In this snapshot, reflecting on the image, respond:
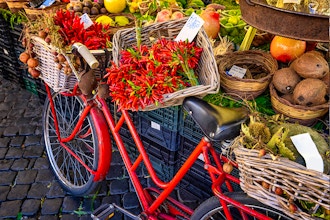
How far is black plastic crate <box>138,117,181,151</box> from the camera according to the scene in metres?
2.80

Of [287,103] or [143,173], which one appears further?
[143,173]

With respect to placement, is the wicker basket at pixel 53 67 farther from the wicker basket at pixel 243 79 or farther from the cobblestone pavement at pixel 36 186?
the cobblestone pavement at pixel 36 186

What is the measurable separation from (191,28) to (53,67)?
0.98 meters

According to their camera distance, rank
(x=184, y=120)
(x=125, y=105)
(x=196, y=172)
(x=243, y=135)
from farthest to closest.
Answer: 1. (x=196, y=172)
2. (x=184, y=120)
3. (x=125, y=105)
4. (x=243, y=135)

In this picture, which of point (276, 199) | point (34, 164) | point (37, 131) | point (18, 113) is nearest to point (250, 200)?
point (276, 199)

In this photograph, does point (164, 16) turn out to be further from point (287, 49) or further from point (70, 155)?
point (70, 155)

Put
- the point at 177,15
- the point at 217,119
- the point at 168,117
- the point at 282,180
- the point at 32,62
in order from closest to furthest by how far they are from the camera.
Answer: the point at 282,180 → the point at 217,119 → the point at 32,62 → the point at 168,117 → the point at 177,15

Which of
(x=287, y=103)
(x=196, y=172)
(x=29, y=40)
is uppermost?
(x=29, y=40)

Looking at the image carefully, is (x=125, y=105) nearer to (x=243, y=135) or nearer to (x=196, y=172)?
(x=243, y=135)

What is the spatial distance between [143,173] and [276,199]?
2074mm

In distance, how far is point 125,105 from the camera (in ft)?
6.31

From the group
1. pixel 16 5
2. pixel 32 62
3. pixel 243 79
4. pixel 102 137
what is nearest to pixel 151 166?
pixel 102 137

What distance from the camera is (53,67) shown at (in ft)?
7.38

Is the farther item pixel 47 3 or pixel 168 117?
pixel 47 3
